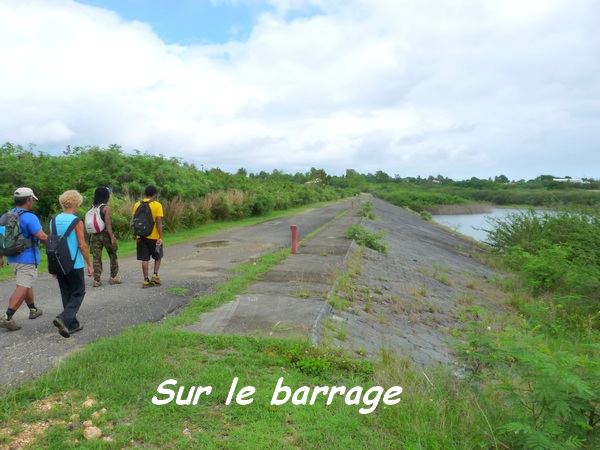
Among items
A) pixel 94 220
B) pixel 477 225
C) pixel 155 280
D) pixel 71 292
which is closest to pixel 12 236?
pixel 71 292

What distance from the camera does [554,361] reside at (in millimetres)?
3441

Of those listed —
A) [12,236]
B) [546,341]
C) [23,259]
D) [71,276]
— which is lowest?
[546,341]

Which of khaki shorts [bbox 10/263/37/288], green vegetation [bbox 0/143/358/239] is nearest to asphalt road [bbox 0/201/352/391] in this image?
khaki shorts [bbox 10/263/37/288]

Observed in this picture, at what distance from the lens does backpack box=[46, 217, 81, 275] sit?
4.83 metres

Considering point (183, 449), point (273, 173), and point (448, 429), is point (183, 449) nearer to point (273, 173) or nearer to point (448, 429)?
point (448, 429)

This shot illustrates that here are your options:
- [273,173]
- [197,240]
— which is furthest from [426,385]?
[273,173]

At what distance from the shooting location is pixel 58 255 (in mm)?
4836

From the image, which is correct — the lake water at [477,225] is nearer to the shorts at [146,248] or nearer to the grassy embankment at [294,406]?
the shorts at [146,248]

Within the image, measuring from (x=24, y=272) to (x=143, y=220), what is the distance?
6.98ft

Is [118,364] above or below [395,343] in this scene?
above

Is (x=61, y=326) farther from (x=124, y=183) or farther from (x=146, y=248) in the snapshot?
(x=124, y=183)

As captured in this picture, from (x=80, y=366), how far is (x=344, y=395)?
235cm

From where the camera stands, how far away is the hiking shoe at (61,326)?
488 centimetres

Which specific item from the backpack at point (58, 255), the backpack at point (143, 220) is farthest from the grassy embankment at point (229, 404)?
the backpack at point (143, 220)
